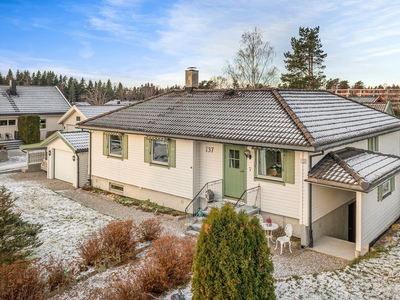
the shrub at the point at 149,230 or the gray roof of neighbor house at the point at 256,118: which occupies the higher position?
the gray roof of neighbor house at the point at 256,118

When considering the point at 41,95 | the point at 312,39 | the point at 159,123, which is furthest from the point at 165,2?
the point at 312,39

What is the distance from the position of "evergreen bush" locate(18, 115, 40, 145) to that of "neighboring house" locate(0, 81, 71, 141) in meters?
1.28

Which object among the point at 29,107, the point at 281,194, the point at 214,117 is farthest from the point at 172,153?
the point at 29,107

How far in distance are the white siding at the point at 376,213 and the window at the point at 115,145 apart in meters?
10.5

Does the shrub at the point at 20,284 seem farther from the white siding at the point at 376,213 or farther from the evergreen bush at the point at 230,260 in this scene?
the white siding at the point at 376,213

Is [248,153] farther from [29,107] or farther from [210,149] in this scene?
[29,107]

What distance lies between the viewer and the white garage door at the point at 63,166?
1748cm

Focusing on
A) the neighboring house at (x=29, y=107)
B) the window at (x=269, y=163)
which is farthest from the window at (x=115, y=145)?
the neighboring house at (x=29, y=107)

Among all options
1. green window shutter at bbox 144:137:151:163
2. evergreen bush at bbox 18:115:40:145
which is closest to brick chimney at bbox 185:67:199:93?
green window shutter at bbox 144:137:151:163

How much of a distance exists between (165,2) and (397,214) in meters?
17.5

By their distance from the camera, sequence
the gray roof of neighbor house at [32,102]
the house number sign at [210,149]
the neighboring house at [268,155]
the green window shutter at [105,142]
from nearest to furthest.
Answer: the neighboring house at [268,155], the house number sign at [210,149], the green window shutter at [105,142], the gray roof of neighbor house at [32,102]

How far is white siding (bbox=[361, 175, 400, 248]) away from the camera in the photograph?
8672 millimetres

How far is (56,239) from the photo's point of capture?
966cm

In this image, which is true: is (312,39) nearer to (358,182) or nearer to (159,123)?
(159,123)
